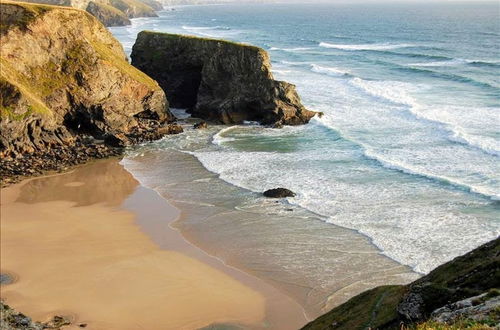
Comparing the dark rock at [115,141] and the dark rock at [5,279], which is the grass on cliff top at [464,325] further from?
the dark rock at [115,141]

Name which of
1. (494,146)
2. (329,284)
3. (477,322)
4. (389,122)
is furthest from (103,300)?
(389,122)

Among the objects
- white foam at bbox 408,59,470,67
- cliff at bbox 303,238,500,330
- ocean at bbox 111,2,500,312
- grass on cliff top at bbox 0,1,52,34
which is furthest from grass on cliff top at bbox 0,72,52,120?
white foam at bbox 408,59,470,67

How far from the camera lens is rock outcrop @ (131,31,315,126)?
5897 centimetres

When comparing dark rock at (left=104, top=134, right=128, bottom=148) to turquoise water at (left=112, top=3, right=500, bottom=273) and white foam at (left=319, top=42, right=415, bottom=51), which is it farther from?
white foam at (left=319, top=42, right=415, bottom=51)

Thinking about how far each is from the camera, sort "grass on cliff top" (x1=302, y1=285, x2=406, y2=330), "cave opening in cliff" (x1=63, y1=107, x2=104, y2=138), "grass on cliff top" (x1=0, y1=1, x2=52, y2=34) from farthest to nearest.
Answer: "cave opening in cliff" (x1=63, y1=107, x2=104, y2=138) < "grass on cliff top" (x1=0, y1=1, x2=52, y2=34) < "grass on cliff top" (x1=302, y1=285, x2=406, y2=330)

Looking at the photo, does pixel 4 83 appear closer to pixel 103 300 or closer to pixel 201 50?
pixel 201 50

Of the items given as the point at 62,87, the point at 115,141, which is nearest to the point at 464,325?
the point at 115,141

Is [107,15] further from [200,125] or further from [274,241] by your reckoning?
[274,241]

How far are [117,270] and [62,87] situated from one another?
2741 cm

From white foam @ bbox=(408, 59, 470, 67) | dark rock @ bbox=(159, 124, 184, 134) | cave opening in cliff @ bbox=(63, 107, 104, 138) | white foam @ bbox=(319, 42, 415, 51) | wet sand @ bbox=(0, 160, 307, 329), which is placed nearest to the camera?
wet sand @ bbox=(0, 160, 307, 329)

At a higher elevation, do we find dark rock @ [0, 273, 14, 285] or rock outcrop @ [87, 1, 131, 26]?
rock outcrop @ [87, 1, 131, 26]

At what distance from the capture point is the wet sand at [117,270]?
25.1 metres

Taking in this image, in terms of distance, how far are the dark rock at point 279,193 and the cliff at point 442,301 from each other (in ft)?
66.6

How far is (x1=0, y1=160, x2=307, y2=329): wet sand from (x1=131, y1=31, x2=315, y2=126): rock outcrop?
2255 centimetres
